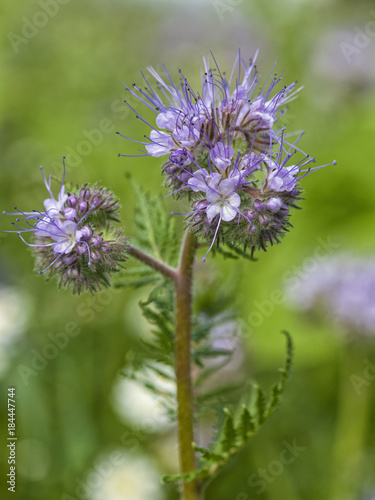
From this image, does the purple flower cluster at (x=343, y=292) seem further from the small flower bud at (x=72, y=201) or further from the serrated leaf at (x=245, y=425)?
the small flower bud at (x=72, y=201)

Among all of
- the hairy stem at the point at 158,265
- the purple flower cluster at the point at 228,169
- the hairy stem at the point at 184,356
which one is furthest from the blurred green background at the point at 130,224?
the purple flower cluster at the point at 228,169

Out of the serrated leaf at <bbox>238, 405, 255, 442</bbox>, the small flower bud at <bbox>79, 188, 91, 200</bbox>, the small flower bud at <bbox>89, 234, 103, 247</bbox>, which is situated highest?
the small flower bud at <bbox>79, 188, 91, 200</bbox>

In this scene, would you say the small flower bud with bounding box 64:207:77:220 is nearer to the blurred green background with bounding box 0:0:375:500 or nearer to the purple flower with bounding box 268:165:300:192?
the purple flower with bounding box 268:165:300:192

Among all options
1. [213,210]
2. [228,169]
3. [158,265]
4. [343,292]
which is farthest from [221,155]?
[343,292]

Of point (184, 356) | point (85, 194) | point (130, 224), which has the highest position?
point (130, 224)

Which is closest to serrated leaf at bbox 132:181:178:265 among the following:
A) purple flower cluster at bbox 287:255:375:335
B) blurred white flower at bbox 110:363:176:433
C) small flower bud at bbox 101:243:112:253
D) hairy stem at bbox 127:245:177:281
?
hairy stem at bbox 127:245:177:281

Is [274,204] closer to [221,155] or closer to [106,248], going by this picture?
[221,155]
